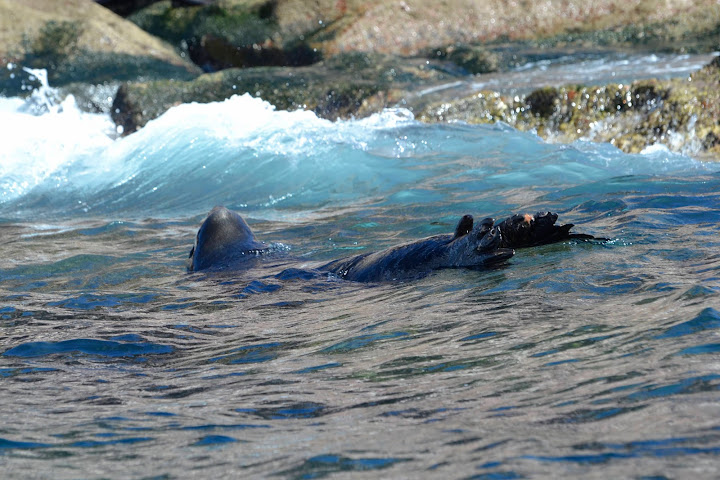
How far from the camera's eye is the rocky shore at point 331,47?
39.4 feet

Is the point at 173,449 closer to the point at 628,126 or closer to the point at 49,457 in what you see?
the point at 49,457

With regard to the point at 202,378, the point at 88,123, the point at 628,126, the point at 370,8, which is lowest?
the point at 202,378

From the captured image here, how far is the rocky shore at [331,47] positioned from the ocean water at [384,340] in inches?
124

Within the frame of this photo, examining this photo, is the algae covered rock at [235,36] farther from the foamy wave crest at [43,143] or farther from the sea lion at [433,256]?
the sea lion at [433,256]

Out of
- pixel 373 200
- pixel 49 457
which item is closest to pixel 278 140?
pixel 373 200

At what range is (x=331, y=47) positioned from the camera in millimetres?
16141

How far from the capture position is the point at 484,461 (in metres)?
2.14

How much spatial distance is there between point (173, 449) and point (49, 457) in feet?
1.19

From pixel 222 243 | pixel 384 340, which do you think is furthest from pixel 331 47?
pixel 384 340

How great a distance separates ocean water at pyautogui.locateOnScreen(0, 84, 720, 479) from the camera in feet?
7.63

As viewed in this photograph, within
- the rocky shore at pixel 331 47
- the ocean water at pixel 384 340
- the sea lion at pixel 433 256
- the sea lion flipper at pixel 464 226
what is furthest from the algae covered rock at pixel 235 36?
the sea lion flipper at pixel 464 226

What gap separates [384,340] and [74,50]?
15122 mm

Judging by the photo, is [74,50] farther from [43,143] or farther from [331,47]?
[43,143]

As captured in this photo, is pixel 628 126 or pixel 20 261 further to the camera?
pixel 628 126
